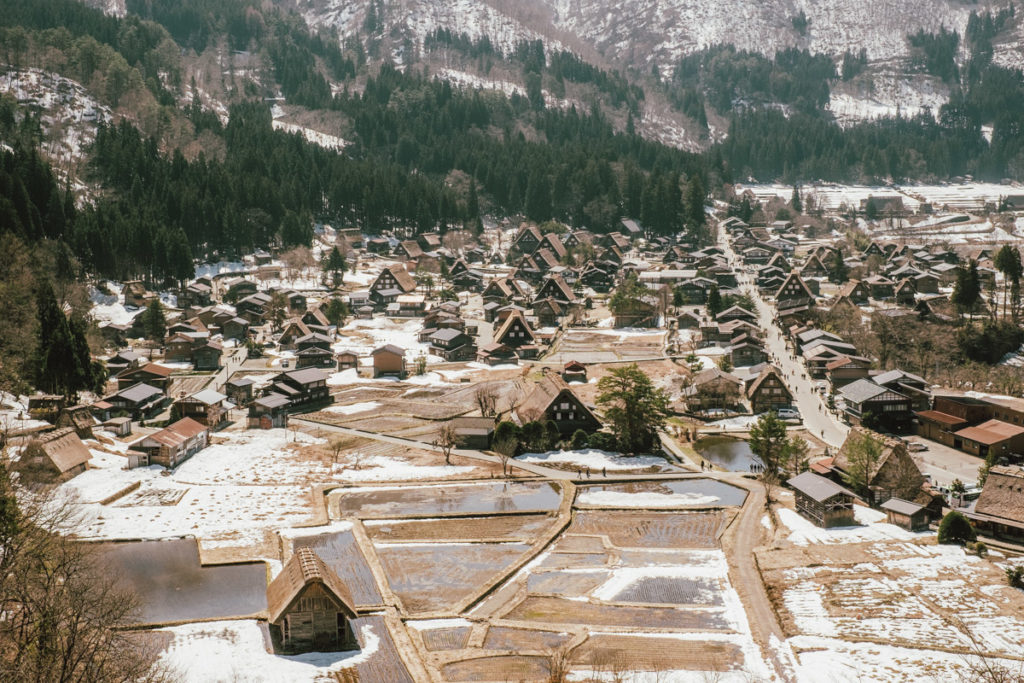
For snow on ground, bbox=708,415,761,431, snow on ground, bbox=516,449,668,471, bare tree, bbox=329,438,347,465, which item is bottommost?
snow on ground, bbox=516,449,668,471

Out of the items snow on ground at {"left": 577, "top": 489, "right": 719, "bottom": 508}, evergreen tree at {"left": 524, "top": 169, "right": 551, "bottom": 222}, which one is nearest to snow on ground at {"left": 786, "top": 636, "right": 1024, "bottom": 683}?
snow on ground at {"left": 577, "top": 489, "right": 719, "bottom": 508}

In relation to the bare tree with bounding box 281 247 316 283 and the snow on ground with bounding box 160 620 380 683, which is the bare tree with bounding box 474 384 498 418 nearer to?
the snow on ground with bounding box 160 620 380 683

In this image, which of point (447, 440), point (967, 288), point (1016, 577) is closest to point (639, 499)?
point (447, 440)

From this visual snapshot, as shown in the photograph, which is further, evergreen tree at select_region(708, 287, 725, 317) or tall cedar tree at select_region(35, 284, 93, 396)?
evergreen tree at select_region(708, 287, 725, 317)

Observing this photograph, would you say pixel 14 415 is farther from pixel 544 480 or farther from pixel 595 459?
pixel 595 459

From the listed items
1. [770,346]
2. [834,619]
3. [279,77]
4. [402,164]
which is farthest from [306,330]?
[279,77]

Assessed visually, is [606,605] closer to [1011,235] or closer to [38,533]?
[38,533]
